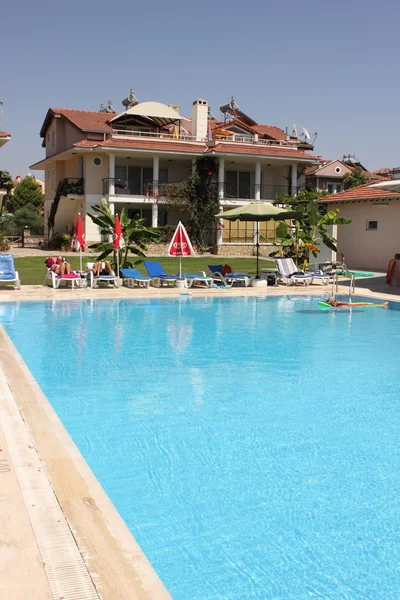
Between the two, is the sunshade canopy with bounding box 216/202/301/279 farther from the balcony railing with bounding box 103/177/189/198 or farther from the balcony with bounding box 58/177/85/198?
the balcony with bounding box 58/177/85/198

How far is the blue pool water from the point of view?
4.30m

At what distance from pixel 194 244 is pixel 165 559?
35.9 metres

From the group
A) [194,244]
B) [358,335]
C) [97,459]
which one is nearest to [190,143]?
[194,244]

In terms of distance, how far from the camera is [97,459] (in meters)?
5.98

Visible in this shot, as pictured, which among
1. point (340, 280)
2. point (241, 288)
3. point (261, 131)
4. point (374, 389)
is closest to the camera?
point (374, 389)

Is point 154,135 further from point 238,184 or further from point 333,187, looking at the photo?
point 333,187

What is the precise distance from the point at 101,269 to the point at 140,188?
21.4 metres

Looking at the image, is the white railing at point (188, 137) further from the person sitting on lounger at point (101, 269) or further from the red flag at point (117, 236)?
the red flag at point (117, 236)

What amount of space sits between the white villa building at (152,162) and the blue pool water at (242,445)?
26771 mm

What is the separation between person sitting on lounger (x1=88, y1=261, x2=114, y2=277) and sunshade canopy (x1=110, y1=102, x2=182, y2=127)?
23486 mm

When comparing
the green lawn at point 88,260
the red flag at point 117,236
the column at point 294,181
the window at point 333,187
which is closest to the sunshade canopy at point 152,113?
the column at point 294,181

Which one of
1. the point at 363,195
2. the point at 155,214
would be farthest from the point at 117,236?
the point at 155,214

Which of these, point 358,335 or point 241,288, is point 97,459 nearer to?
point 358,335

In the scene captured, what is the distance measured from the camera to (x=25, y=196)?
66.2 meters
